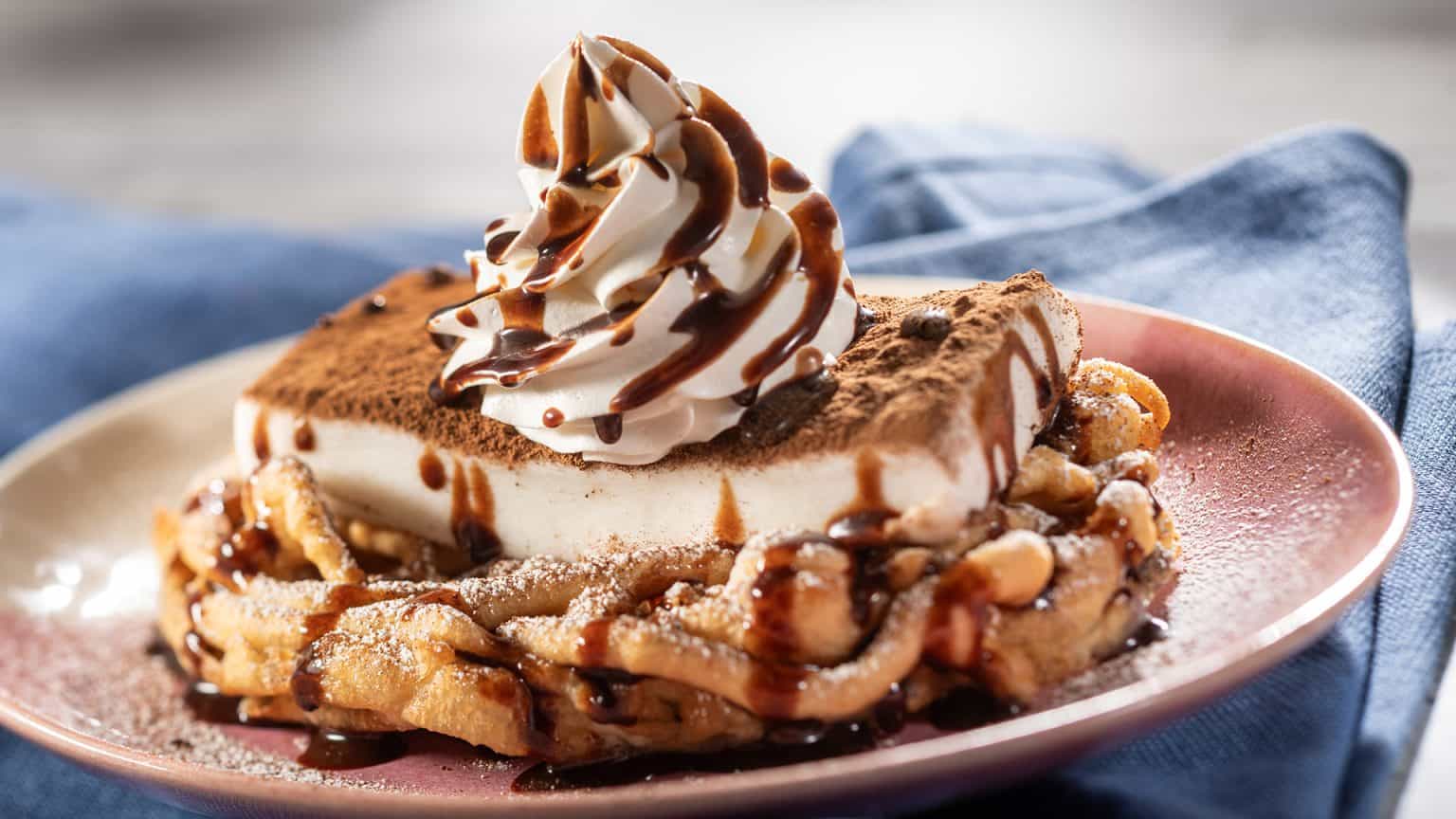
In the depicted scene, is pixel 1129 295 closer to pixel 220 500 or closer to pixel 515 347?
pixel 515 347

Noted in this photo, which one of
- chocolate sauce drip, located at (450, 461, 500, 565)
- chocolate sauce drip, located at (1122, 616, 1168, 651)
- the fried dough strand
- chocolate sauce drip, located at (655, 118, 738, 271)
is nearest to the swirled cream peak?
chocolate sauce drip, located at (655, 118, 738, 271)

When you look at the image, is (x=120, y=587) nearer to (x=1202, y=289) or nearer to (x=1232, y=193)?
(x=1202, y=289)

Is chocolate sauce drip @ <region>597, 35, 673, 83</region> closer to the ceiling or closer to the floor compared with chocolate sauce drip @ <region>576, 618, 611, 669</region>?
closer to the ceiling

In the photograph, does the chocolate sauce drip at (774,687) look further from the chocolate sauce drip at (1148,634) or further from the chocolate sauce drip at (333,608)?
the chocolate sauce drip at (333,608)

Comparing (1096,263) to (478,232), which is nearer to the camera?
(1096,263)

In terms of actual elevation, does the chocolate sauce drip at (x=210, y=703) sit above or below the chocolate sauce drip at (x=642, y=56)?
below

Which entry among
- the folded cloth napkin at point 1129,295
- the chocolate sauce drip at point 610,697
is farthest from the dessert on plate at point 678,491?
the folded cloth napkin at point 1129,295

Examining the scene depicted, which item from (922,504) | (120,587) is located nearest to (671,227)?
(922,504)

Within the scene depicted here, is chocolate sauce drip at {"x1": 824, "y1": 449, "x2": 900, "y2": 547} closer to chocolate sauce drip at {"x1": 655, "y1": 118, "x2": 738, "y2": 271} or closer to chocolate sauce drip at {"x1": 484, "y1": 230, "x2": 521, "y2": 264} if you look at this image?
chocolate sauce drip at {"x1": 655, "y1": 118, "x2": 738, "y2": 271}
